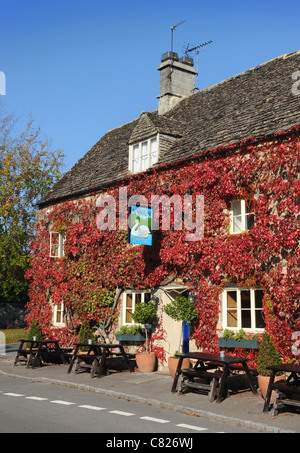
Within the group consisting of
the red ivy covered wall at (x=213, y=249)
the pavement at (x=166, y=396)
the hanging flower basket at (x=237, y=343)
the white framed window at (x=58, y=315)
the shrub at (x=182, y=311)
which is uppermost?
the red ivy covered wall at (x=213, y=249)

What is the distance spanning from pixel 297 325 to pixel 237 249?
2.47 m

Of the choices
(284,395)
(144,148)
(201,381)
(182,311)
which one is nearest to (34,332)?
(182,311)

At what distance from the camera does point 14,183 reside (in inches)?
1147

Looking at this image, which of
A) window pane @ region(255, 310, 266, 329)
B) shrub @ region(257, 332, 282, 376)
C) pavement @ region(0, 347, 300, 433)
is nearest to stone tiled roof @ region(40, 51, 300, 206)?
window pane @ region(255, 310, 266, 329)

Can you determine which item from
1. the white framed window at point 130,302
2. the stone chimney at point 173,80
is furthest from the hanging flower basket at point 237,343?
the stone chimney at point 173,80

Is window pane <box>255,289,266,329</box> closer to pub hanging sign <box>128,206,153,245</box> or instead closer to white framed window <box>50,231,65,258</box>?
pub hanging sign <box>128,206,153,245</box>

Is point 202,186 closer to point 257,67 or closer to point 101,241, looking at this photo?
point 101,241

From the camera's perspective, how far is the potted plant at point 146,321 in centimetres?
1420

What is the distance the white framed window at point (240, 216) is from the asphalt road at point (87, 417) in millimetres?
5512

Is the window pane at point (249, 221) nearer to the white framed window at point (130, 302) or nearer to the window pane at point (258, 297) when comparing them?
the window pane at point (258, 297)

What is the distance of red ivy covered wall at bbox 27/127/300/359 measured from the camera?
11.7m

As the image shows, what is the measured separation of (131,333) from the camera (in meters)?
15.2

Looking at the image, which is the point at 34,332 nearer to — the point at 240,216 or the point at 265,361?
the point at 240,216

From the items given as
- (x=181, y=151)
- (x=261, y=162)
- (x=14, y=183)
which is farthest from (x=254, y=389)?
(x=14, y=183)
